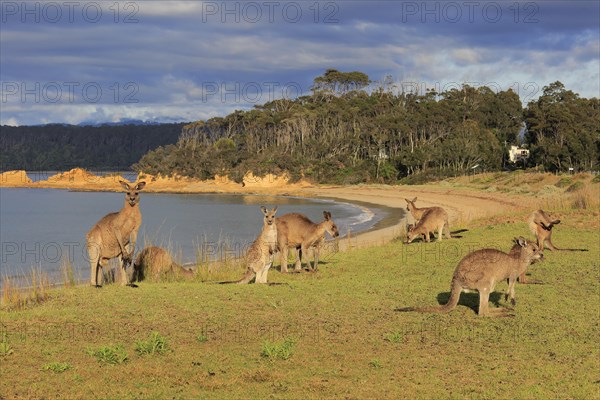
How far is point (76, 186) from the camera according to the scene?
117875 mm

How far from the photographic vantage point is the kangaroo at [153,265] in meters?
Answer: 14.3

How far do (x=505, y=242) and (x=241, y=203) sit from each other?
5524 cm

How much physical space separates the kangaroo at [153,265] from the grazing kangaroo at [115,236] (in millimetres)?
1409

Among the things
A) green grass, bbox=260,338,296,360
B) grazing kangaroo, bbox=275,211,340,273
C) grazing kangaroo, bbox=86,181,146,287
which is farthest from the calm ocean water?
green grass, bbox=260,338,296,360

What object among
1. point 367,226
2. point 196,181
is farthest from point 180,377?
point 196,181

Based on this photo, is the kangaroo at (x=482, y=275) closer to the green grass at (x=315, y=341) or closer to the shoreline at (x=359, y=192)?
the green grass at (x=315, y=341)

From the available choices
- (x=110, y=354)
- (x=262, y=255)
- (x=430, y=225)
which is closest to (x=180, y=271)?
(x=262, y=255)

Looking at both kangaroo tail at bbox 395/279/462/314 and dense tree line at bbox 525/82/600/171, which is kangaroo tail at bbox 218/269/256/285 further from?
dense tree line at bbox 525/82/600/171

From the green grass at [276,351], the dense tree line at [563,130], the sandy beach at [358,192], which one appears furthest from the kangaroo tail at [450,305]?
the dense tree line at [563,130]

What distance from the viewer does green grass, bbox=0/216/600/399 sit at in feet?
23.0

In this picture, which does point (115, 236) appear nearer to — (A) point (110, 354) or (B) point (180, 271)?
(B) point (180, 271)

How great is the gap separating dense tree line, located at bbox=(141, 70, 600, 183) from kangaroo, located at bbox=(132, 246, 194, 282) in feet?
197

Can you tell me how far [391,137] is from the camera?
287 feet

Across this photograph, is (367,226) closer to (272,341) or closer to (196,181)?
(272,341)
